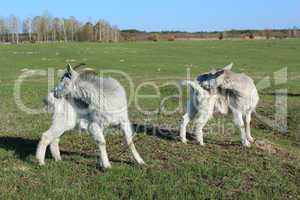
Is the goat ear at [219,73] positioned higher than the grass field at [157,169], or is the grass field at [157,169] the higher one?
the goat ear at [219,73]

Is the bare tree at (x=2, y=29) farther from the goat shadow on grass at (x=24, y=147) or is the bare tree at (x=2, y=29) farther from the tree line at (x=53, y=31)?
the goat shadow on grass at (x=24, y=147)

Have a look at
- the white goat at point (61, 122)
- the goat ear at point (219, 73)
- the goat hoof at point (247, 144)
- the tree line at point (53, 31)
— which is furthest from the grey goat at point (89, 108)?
the tree line at point (53, 31)

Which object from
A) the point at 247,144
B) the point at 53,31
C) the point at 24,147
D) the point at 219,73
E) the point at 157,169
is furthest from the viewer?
the point at 53,31

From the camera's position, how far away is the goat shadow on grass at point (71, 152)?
11156 millimetres

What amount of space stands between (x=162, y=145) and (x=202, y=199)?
12.4 ft

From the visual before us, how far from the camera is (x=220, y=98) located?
12.5 metres

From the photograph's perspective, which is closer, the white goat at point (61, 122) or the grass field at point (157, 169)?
the grass field at point (157, 169)

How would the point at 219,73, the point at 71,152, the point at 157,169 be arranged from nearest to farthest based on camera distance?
the point at 157,169 → the point at 71,152 → the point at 219,73

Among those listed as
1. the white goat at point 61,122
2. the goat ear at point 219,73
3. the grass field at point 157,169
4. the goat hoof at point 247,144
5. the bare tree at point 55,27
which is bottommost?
the grass field at point 157,169

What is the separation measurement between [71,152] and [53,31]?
6007 inches

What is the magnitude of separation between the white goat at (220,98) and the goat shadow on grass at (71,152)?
516mm

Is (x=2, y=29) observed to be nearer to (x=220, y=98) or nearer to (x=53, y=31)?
(x=53, y=31)

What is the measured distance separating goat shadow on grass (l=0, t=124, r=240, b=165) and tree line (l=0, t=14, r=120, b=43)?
14463 cm

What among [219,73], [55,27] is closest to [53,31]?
[55,27]
